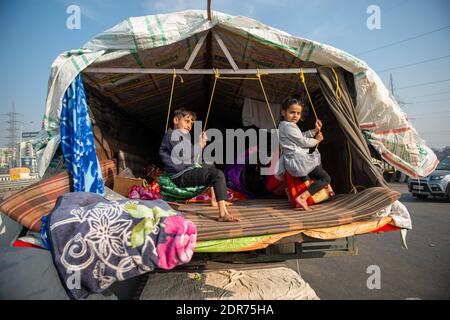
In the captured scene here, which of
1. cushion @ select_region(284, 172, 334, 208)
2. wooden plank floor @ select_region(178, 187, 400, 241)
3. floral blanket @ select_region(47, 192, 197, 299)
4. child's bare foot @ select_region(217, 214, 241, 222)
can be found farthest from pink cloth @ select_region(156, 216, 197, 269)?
cushion @ select_region(284, 172, 334, 208)

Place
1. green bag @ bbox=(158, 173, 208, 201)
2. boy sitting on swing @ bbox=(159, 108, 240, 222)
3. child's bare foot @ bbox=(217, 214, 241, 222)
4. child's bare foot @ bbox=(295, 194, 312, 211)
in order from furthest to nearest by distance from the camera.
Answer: green bag @ bbox=(158, 173, 208, 201), child's bare foot @ bbox=(295, 194, 312, 211), boy sitting on swing @ bbox=(159, 108, 240, 222), child's bare foot @ bbox=(217, 214, 241, 222)

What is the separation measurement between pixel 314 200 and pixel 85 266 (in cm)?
254

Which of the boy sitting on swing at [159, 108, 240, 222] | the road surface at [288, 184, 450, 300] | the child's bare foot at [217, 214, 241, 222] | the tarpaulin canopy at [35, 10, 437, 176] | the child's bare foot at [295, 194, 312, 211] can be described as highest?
the tarpaulin canopy at [35, 10, 437, 176]

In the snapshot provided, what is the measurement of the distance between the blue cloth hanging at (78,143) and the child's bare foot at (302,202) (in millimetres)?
2287

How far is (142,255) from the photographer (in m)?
1.95

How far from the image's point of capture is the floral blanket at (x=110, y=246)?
6.39 ft

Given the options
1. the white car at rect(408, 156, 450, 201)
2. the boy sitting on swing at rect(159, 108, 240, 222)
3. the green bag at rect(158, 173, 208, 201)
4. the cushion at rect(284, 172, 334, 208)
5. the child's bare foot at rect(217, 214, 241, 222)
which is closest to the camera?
→ the child's bare foot at rect(217, 214, 241, 222)

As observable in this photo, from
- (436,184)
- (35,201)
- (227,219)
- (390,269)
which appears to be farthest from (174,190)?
(436,184)

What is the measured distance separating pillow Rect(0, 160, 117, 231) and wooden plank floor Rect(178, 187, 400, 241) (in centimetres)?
136

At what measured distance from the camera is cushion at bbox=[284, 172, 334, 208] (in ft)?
11.0

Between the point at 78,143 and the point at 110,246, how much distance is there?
1.50 meters

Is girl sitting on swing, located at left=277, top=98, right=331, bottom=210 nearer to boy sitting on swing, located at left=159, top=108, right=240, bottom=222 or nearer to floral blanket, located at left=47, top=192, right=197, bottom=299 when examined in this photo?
boy sitting on swing, located at left=159, top=108, right=240, bottom=222

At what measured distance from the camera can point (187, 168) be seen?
320 cm
